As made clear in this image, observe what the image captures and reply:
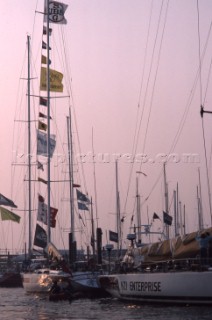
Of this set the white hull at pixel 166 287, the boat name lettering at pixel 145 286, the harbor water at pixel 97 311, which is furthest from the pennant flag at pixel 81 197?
the boat name lettering at pixel 145 286

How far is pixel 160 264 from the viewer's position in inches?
1554

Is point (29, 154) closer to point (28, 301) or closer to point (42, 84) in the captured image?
point (42, 84)

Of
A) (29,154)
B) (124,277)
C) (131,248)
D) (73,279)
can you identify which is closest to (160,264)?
(124,277)

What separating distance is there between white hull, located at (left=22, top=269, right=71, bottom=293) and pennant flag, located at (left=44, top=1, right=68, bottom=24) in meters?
20.3

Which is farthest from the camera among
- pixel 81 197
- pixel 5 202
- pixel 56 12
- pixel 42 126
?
pixel 81 197

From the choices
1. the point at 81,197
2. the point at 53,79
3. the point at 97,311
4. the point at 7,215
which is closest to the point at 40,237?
the point at 7,215

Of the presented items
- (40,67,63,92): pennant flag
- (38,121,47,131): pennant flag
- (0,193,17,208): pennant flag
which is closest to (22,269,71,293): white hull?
(0,193,17,208): pennant flag

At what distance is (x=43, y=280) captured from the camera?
186ft

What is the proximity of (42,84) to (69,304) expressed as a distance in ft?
68.4

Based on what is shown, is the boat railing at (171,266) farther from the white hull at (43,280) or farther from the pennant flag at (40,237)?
the pennant flag at (40,237)

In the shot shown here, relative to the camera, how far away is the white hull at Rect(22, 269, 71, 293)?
168 feet

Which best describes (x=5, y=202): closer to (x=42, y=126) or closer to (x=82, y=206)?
(x=42, y=126)

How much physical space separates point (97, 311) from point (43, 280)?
56.5ft

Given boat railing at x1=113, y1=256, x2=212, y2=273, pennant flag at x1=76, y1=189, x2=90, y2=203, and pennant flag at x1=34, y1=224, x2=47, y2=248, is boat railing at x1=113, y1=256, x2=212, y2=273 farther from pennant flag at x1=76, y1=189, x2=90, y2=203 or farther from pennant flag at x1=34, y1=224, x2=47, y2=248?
pennant flag at x1=76, y1=189, x2=90, y2=203
